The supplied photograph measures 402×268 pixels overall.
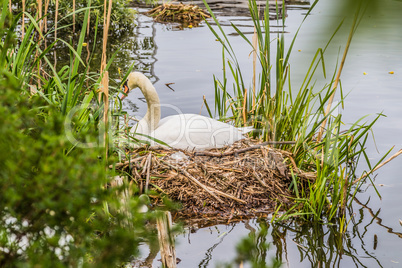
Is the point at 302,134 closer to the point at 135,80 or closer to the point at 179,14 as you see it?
the point at 135,80

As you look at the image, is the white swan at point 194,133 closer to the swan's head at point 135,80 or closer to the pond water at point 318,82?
the swan's head at point 135,80

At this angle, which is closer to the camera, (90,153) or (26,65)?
(90,153)

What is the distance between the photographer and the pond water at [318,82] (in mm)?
524

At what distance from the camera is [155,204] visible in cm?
363

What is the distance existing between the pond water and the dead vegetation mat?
0.65 feet

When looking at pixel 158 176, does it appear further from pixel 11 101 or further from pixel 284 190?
pixel 11 101

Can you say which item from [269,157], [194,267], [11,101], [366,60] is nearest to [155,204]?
[194,267]

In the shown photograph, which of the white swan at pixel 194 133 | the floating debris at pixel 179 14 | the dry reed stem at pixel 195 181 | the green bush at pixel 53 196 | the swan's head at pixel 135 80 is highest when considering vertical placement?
the floating debris at pixel 179 14

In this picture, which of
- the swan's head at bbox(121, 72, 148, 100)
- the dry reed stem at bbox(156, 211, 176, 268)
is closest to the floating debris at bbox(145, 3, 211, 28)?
the swan's head at bbox(121, 72, 148, 100)

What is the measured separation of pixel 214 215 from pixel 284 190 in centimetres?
66

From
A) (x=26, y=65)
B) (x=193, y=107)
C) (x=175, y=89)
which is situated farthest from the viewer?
(x=175, y=89)

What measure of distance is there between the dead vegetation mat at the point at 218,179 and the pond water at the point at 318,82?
0.20 meters

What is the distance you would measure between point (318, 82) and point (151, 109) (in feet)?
12.9

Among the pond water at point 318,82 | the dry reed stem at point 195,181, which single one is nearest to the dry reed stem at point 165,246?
the pond water at point 318,82
